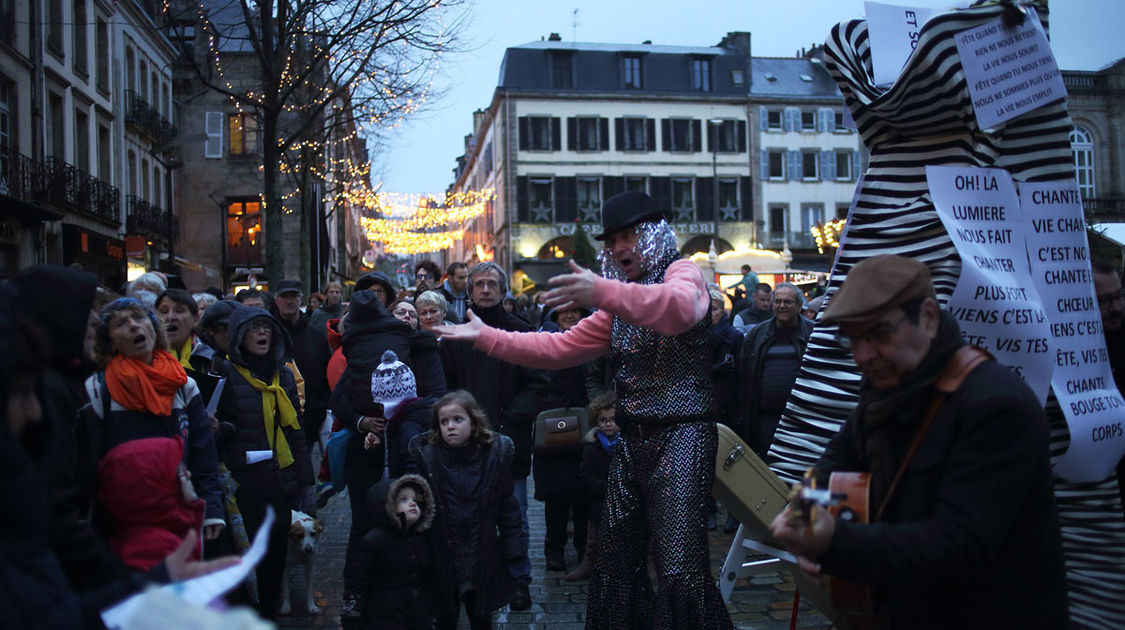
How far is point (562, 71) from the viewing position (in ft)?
166

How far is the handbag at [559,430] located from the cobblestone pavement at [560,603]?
0.92 m

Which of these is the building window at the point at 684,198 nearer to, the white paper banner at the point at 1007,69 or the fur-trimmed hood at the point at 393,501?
the fur-trimmed hood at the point at 393,501

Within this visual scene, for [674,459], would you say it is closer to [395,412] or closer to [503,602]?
[503,602]

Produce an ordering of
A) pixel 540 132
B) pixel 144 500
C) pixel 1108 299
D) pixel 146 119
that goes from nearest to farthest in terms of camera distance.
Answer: pixel 144 500, pixel 1108 299, pixel 146 119, pixel 540 132

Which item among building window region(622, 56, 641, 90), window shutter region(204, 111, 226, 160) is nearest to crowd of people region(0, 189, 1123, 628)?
window shutter region(204, 111, 226, 160)

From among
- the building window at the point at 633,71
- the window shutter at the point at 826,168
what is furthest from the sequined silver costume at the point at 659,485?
the window shutter at the point at 826,168

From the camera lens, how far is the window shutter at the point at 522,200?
163ft

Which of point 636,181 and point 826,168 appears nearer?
point 636,181

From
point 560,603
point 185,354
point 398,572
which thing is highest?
point 185,354

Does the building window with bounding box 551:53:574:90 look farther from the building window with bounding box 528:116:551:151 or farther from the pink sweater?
the pink sweater

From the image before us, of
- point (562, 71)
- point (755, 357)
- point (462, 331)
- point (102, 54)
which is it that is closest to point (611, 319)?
point (462, 331)

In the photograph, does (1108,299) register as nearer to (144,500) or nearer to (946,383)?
(946,383)

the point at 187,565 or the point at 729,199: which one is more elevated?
the point at 729,199

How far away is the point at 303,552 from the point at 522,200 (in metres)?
44.2
